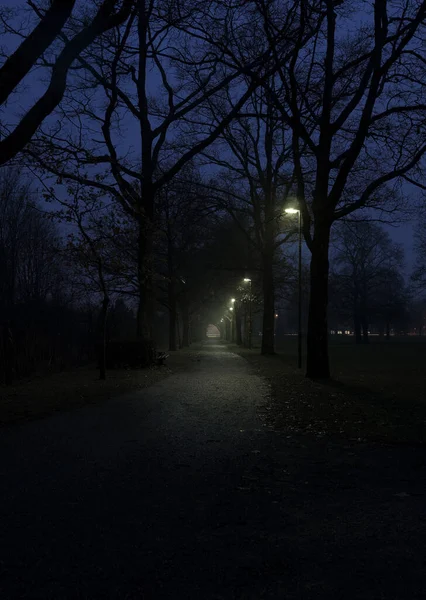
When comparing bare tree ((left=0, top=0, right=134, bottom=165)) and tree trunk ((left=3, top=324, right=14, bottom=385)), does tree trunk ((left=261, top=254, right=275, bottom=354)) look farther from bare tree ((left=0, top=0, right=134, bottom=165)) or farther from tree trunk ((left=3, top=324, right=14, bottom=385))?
bare tree ((left=0, top=0, right=134, bottom=165))

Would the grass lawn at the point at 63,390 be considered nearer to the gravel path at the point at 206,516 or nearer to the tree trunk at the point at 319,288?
the gravel path at the point at 206,516

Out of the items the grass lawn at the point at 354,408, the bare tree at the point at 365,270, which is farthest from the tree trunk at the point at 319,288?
the bare tree at the point at 365,270

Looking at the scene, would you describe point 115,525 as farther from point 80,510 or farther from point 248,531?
point 248,531

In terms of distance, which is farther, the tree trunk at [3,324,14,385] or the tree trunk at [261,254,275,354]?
the tree trunk at [261,254,275,354]

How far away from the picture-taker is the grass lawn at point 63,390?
33.1 feet

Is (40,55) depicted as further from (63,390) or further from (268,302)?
(268,302)

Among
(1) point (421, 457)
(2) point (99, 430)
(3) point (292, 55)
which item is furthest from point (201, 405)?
(3) point (292, 55)

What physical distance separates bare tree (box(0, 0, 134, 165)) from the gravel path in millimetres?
4630

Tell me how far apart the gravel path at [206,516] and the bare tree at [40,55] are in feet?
15.2

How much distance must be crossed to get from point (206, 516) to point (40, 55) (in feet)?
25.0

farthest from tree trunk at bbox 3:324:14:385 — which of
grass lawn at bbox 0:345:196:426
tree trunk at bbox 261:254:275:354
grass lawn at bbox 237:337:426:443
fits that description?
tree trunk at bbox 261:254:275:354

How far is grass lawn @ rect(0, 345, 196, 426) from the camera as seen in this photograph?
10081 millimetres

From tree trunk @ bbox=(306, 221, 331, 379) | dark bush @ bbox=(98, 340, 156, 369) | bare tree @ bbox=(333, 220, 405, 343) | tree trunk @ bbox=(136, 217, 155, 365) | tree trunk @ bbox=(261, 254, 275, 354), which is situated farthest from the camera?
bare tree @ bbox=(333, 220, 405, 343)

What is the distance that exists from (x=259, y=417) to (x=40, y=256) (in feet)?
93.6
